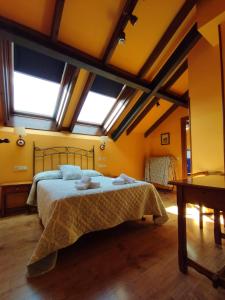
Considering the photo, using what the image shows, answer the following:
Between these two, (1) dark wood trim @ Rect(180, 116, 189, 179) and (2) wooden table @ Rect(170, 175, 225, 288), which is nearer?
(2) wooden table @ Rect(170, 175, 225, 288)

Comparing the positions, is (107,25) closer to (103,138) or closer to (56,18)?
(56,18)

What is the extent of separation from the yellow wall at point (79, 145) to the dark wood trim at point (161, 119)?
0.30 metres

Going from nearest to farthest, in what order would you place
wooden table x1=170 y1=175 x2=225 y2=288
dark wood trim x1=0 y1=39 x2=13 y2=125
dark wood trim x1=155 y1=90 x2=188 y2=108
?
wooden table x1=170 y1=175 x2=225 y2=288 → dark wood trim x1=0 y1=39 x2=13 y2=125 → dark wood trim x1=155 y1=90 x2=188 y2=108

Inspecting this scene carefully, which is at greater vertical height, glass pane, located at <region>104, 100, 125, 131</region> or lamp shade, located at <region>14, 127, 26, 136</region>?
glass pane, located at <region>104, 100, 125, 131</region>

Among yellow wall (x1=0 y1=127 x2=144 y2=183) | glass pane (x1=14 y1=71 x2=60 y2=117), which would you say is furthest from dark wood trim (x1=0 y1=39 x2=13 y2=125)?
yellow wall (x1=0 y1=127 x2=144 y2=183)

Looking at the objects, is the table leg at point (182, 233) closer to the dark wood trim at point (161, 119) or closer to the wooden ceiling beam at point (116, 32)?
the wooden ceiling beam at point (116, 32)

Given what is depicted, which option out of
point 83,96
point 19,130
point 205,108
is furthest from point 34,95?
point 205,108

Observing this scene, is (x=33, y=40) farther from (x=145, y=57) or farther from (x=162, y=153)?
(x=162, y=153)

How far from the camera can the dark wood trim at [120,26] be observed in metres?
Answer: 2.19

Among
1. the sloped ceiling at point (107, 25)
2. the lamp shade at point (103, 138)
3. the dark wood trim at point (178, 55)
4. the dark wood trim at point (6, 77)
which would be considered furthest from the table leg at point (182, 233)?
the lamp shade at point (103, 138)

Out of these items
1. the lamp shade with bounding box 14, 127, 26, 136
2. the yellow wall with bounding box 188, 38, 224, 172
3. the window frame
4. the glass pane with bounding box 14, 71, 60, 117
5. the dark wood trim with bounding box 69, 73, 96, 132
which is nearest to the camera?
the window frame

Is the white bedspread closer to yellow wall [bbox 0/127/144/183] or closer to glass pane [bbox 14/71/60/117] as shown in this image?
yellow wall [bbox 0/127/144/183]

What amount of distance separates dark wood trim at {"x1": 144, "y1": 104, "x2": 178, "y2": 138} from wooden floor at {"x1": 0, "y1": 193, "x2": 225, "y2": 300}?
345 cm

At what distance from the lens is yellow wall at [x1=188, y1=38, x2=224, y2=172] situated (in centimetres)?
271
